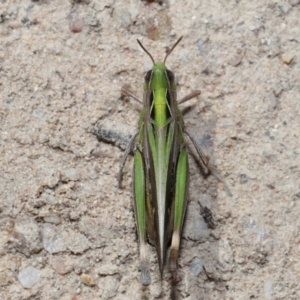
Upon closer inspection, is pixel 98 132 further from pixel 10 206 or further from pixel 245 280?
pixel 245 280

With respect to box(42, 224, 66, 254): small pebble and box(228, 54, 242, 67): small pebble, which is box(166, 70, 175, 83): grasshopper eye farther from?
box(42, 224, 66, 254): small pebble

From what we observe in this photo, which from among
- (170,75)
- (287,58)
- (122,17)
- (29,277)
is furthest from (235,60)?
(29,277)

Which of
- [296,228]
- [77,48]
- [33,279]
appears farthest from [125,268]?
[77,48]

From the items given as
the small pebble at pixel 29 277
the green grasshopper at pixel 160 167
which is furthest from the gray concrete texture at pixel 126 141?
the green grasshopper at pixel 160 167

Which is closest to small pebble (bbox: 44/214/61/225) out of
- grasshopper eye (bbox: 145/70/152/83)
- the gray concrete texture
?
the gray concrete texture

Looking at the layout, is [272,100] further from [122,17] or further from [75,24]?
[75,24]

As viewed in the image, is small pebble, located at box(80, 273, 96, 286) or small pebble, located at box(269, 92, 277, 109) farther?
small pebble, located at box(269, 92, 277, 109)
